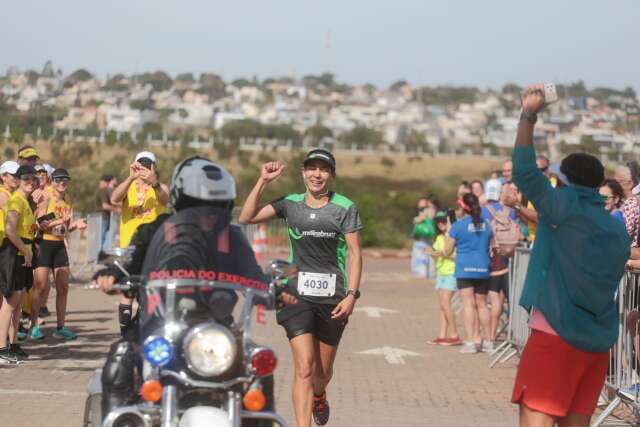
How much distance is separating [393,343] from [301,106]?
18277cm

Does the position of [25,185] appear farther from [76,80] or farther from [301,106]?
[301,106]

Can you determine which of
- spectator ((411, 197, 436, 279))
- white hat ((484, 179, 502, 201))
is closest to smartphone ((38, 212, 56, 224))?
white hat ((484, 179, 502, 201))

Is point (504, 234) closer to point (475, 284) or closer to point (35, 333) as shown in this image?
point (475, 284)

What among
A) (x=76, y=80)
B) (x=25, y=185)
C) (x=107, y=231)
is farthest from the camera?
(x=76, y=80)

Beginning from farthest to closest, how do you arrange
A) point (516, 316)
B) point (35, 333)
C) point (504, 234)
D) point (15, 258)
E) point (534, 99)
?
point (504, 234) < point (35, 333) < point (516, 316) < point (15, 258) < point (534, 99)

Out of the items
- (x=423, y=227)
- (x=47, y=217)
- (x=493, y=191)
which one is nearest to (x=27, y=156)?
(x=47, y=217)

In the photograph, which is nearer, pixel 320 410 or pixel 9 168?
pixel 320 410

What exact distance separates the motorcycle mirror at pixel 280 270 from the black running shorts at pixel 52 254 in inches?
353

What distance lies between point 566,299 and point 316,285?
2340 millimetres

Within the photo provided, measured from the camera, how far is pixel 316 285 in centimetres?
942

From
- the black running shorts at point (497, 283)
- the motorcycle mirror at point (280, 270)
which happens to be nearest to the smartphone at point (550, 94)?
the motorcycle mirror at point (280, 270)

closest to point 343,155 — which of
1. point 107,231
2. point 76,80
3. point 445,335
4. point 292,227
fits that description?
point 76,80

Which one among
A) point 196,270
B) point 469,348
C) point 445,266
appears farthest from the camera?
point 445,266

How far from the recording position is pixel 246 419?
6.42m
